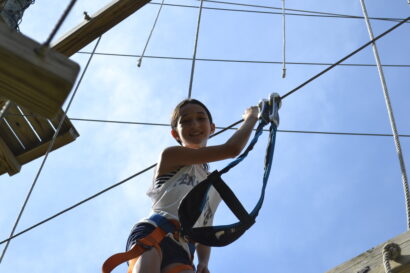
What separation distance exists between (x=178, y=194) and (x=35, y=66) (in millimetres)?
963

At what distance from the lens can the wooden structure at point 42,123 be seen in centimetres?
382

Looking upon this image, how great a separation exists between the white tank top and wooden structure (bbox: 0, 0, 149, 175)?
1543 millimetres

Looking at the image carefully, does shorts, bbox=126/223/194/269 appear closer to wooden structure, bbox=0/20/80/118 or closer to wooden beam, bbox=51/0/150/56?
wooden structure, bbox=0/20/80/118

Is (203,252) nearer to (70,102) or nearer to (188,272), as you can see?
(188,272)

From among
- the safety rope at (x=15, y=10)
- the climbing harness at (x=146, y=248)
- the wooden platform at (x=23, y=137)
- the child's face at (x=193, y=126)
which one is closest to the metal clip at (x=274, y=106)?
the child's face at (x=193, y=126)

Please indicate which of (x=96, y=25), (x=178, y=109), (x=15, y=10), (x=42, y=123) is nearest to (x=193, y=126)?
(x=178, y=109)

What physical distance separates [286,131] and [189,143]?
69.8 inches

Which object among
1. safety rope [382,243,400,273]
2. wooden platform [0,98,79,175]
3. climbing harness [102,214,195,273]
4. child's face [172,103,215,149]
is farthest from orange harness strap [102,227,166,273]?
wooden platform [0,98,79,175]

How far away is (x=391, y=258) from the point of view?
1975 mm

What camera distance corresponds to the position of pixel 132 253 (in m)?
2.24

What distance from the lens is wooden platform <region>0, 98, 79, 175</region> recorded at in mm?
4445

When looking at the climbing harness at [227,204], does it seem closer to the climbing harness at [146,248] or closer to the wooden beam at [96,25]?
the climbing harness at [146,248]

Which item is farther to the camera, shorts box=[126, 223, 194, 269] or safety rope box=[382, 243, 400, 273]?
shorts box=[126, 223, 194, 269]

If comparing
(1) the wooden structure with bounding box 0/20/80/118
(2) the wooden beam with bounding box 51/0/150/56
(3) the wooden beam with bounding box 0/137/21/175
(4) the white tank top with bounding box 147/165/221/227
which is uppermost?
(2) the wooden beam with bounding box 51/0/150/56
